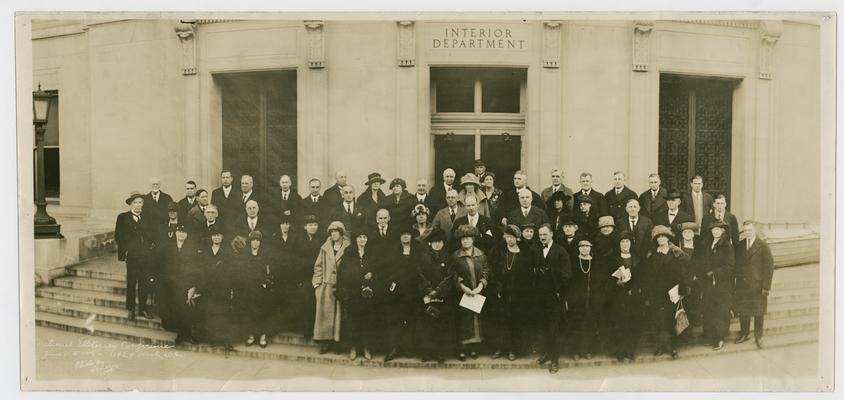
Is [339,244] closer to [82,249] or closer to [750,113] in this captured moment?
[82,249]

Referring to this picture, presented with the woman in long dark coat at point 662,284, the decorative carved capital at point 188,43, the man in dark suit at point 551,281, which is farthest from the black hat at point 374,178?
the woman in long dark coat at point 662,284

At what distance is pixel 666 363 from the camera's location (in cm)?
413

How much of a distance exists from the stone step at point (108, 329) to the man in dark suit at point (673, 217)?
386 cm

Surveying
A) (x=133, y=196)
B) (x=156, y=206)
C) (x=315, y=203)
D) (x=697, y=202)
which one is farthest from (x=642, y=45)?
(x=133, y=196)

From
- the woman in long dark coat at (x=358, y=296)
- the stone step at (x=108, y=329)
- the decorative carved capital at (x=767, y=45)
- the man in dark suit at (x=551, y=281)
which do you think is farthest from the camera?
the stone step at (x=108, y=329)

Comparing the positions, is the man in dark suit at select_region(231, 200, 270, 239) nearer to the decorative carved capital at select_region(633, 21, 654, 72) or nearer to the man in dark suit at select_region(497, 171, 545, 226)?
the man in dark suit at select_region(497, 171, 545, 226)

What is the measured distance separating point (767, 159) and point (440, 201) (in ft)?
8.54

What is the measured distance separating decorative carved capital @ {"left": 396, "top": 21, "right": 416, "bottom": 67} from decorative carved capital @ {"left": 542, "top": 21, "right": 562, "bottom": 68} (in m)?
0.99

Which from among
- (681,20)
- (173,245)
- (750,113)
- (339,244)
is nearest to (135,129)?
(173,245)

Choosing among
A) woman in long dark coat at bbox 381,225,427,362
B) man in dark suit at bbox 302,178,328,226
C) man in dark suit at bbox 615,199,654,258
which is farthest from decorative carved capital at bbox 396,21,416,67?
man in dark suit at bbox 615,199,654,258

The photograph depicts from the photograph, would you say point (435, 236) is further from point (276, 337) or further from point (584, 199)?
point (276, 337)

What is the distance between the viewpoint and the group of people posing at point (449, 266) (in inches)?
157

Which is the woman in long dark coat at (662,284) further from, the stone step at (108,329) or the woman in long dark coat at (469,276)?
the stone step at (108,329)

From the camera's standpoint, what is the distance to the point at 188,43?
165 inches
